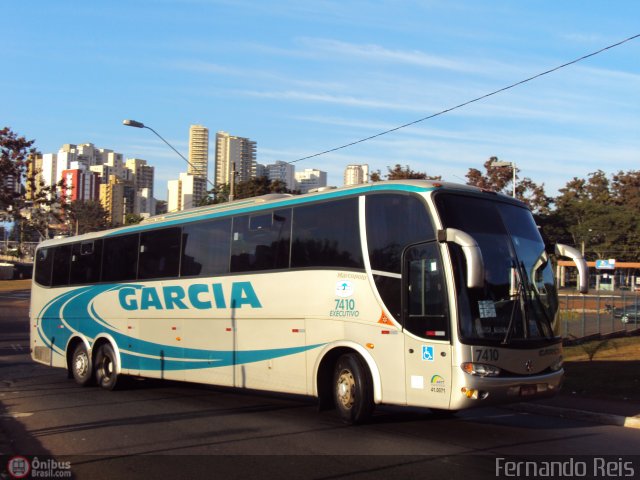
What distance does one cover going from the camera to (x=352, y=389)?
9680 mm

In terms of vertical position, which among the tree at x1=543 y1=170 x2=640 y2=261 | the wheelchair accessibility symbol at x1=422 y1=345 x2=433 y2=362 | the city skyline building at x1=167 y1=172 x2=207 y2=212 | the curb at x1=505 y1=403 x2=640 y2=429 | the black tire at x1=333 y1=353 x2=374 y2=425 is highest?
the city skyline building at x1=167 y1=172 x2=207 y2=212

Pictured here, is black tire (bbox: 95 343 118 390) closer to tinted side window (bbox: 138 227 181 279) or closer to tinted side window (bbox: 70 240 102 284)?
tinted side window (bbox: 70 240 102 284)

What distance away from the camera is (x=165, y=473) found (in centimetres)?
714

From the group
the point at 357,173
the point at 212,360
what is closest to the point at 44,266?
the point at 212,360

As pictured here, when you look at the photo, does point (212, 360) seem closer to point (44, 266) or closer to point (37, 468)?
point (37, 468)

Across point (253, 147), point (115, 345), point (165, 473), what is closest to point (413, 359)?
point (165, 473)

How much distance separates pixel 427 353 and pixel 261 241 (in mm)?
4117

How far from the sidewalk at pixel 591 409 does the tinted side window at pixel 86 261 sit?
981 centimetres

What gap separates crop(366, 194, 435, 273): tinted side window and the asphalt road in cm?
242

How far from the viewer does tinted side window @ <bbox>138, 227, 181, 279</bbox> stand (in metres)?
13.6

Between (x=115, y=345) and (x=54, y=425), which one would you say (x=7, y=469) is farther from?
(x=115, y=345)

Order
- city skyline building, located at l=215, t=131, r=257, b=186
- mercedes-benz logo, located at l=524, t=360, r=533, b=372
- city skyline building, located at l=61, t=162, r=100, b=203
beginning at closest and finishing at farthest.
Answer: mercedes-benz logo, located at l=524, t=360, r=533, b=372 < city skyline building, located at l=215, t=131, r=257, b=186 < city skyline building, located at l=61, t=162, r=100, b=203

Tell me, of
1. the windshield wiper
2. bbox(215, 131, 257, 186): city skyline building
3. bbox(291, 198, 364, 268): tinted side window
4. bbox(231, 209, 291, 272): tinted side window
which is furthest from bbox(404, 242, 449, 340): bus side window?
bbox(215, 131, 257, 186): city skyline building

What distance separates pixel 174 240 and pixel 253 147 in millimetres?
60220
